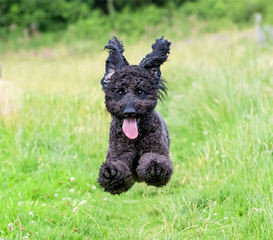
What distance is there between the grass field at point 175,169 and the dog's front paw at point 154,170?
488 millimetres

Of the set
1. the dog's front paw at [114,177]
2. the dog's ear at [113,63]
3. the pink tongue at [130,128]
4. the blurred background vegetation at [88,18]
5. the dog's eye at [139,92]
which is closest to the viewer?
the dog's front paw at [114,177]

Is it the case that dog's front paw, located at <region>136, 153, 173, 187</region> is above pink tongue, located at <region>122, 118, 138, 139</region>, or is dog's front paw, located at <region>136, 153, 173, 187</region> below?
below

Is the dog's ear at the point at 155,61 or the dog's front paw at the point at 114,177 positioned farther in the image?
the dog's ear at the point at 155,61

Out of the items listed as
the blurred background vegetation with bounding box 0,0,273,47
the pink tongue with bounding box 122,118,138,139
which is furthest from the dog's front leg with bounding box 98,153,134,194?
the blurred background vegetation with bounding box 0,0,273,47

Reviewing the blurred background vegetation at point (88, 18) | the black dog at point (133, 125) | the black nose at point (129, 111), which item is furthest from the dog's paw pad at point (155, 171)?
the blurred background vegetation at point (88, 18)

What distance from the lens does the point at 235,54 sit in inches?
409

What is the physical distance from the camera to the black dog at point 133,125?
3.01m

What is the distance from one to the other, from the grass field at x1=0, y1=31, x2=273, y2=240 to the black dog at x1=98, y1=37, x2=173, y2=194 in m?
0.56

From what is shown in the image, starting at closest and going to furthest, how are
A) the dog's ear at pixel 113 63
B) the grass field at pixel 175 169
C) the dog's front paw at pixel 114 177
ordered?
1. the dog's front paw at pixel 114 177
2. the dog's ear at pixel 113 63
3. the grass field at pixel 175 169

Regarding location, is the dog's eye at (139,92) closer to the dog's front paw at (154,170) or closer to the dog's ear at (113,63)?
the dog's ear at (113,63)

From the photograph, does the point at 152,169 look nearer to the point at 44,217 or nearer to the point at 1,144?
the point at 44,217

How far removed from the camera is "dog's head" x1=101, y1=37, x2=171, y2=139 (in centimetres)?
306

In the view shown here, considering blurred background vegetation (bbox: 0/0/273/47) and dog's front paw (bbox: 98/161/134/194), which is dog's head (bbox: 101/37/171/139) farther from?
blurred background vegetation (bbox: 0/0/273/47)

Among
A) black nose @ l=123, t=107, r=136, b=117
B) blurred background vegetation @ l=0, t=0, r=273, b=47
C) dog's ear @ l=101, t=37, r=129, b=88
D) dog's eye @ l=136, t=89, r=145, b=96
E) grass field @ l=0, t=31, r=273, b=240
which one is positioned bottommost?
grass field @ l=0, t=31, r=273, b=240
